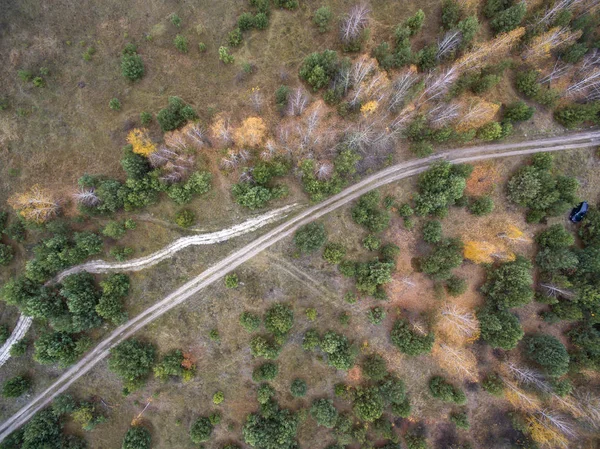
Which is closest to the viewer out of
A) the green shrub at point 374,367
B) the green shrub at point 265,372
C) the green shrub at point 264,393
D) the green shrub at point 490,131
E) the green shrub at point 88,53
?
the green shrub at point 490,131

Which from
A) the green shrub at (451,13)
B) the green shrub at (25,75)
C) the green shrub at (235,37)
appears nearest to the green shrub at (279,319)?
the green shrub at (235,37)

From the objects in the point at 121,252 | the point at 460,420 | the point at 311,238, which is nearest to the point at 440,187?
the point at 311,238

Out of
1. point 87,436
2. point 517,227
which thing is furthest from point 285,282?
point 87,436

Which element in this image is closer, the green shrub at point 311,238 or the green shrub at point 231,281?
the green shrub at point 311,238

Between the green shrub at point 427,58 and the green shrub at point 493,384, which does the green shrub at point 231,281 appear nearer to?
the green shrub at point 493,384

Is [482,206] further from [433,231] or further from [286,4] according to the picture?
[286,4]

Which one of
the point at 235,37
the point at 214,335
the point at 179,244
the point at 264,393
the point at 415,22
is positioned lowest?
the point at 264,393

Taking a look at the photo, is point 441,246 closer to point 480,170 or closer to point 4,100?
point 480,170
